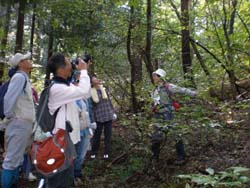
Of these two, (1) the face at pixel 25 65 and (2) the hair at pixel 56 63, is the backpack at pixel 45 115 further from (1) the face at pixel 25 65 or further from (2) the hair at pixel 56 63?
(1) the face at pixel 25 65

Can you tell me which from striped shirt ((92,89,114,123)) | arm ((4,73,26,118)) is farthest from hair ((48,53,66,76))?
striped shirt ((92,89,114,123))

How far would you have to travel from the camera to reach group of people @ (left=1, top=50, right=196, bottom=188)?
3.80 metres

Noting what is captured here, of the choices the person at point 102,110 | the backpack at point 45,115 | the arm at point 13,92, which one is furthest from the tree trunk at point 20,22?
the backpack at point 45,115

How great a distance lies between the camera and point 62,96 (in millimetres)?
3781

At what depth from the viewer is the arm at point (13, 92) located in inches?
180

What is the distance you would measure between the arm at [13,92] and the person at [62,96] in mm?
907

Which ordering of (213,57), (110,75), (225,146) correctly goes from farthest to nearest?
(110,75) < (213,57) < (225,146)

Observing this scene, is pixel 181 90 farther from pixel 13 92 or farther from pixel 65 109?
pixel 13 92

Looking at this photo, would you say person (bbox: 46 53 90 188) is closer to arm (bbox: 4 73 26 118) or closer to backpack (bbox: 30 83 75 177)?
backpack (bbox: 30 83 75 177)

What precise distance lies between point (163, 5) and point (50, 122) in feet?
31.2

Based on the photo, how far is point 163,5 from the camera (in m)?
12.5

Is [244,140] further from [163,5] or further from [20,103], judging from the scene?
[163,5]

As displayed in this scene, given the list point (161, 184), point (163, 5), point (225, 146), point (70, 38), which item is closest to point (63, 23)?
point (70, 38)

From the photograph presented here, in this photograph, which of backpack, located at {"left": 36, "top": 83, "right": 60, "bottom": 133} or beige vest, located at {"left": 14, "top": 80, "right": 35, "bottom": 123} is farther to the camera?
beige vest, located at {"left": 14, "top": 80, "right": 35, "bottom": 123}
